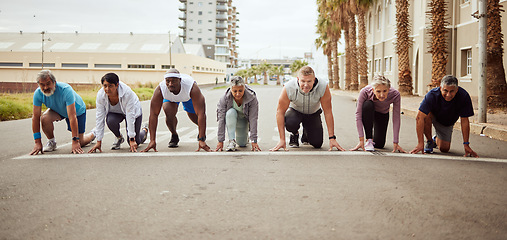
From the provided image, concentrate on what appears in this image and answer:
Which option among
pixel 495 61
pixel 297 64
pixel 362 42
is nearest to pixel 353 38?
pixel 362 42

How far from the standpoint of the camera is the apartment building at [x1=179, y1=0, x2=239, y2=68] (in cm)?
12912

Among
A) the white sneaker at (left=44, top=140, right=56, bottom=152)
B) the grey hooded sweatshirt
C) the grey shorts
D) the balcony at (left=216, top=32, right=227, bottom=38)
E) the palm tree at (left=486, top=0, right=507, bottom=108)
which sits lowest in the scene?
the white sneaker at (left=44, top=140, right=56, bottom=152)

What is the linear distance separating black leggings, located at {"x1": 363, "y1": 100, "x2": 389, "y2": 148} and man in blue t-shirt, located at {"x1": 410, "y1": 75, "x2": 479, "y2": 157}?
0.68 metres

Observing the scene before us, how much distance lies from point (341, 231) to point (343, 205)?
0.77 metres

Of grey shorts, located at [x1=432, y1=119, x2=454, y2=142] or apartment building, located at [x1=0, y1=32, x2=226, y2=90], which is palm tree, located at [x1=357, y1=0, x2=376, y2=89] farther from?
apartment building, located at [x1=0, y1=32, x2=226, y2=90]

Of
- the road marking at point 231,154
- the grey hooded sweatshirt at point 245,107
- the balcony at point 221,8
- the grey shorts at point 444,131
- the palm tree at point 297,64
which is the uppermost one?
the balcony at point 221,8

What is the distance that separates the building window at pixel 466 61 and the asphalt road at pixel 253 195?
18.3m

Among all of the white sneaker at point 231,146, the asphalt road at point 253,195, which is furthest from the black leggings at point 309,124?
the white sneaker at point 231,146

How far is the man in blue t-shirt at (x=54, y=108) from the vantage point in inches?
294

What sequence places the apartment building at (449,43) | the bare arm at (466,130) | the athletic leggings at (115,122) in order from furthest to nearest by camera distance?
the apartment building at (449,43) < the athletic leggings at (115,122) < the bare arm at (466,130)

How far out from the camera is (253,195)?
4773 mm

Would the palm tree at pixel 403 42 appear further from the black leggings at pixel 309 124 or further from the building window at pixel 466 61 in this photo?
the black leggings at pixel 309 124

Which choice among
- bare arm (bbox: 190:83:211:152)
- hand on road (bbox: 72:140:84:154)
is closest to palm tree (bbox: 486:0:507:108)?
bare arm (bbox: 190:83:211:152)

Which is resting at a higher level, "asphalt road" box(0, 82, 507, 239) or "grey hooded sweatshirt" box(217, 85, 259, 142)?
"grey hooded sweatshirt" box(217, 85, 259, 142)
